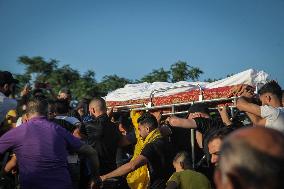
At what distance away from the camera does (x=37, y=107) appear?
166 inches

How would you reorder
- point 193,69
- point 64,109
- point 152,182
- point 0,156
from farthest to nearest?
1. point 193,69
2. point 64,109
3. point 152,182
4. point 0,156

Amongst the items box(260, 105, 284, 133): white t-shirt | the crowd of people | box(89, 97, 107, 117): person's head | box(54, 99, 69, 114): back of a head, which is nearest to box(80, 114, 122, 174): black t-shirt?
the crowd of people

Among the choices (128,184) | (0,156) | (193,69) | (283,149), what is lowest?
(128,184)

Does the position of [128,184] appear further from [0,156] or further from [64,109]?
[0,156]

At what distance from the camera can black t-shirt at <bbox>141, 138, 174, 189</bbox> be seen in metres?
5.08

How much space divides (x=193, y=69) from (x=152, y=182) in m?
23.7

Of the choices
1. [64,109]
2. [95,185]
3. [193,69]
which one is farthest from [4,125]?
[193,69]

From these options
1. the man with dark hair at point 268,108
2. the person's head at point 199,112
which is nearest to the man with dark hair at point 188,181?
the man with dark hair at point 268,108

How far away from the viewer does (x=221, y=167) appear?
137 cm

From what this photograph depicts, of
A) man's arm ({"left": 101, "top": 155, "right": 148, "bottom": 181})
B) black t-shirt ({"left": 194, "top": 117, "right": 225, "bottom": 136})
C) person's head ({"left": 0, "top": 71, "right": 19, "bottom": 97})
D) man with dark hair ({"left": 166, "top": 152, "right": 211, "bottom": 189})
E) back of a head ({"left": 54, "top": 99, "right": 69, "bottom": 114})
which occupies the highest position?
person's head ({"left": 0, "top": 71, "right": 19, "bottom": 97})

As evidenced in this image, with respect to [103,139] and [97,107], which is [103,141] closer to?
[103,139]

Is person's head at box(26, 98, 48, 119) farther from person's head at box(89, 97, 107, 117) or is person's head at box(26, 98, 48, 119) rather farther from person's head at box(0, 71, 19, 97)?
person's head at box(89, 97, 107, 117)

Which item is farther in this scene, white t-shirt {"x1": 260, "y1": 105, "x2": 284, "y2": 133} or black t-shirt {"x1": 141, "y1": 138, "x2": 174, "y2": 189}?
black t-shirt {"x1": 141, "y1": 138, "x2": 174, "y2": 189}

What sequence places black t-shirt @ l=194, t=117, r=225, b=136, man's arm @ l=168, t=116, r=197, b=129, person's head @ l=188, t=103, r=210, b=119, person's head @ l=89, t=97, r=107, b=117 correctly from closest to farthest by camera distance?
man's arm @ l=168, t=116, r=197, b=129, black t-shirt @ l=194, t=117, r=225, b=136, person's head @ l=188, t=103, r=210, b=119, person's head @ l=89, t=97, r=107, b=117
